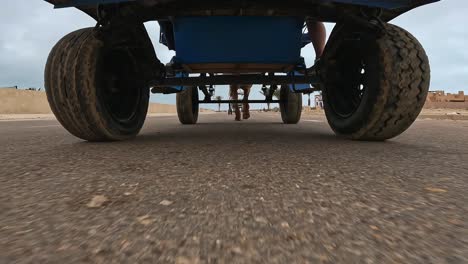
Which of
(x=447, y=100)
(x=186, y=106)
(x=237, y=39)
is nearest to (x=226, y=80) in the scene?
(x=237, y=39)

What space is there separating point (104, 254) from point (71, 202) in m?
0.42

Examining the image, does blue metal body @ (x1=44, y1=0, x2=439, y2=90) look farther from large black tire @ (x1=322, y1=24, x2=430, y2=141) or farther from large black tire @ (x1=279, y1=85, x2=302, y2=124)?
large black tire @ (x1=279, y1=85, x2=302, y2=124)

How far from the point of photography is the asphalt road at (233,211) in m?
0.70

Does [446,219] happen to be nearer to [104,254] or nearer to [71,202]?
[104,254]

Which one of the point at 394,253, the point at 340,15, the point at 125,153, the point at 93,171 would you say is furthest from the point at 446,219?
the point at 340,15

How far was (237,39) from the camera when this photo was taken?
9.24 feet

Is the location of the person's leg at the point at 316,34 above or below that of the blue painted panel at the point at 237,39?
above

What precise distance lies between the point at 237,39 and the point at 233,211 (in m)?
2.09

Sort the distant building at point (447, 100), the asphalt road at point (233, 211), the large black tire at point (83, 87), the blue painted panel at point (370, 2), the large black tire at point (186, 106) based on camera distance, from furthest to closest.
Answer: the distant building at point (447, 100), the large black tire at point (186, 106), the large black tire at point (83, 87), the blue painted panel at point (370, 2), the asphalt road at point (233, 211)

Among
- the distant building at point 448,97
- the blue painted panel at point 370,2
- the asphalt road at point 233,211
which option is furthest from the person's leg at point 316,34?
the distant building at point 448,97

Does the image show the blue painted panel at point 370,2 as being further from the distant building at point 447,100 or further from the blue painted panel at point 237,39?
the distant building at point 447,100

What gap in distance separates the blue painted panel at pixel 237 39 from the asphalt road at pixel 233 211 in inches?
54.2

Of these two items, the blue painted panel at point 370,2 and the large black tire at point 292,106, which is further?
the large black tire at point 292,106

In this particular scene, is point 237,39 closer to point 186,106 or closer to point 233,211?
point 233,211
